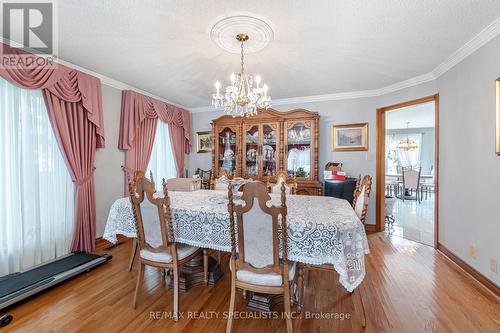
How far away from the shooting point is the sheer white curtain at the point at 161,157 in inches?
159

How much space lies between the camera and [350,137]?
152 inches

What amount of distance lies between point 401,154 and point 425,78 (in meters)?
6.02

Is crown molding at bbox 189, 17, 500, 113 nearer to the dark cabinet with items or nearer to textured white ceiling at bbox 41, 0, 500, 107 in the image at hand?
textured white ceiling at bbox 41, 0, 500, 107

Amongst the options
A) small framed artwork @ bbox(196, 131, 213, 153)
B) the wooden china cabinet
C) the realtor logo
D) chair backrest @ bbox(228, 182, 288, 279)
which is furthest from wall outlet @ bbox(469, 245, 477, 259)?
the realtor logo

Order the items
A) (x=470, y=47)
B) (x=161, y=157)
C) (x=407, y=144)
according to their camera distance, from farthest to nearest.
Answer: (x=407, y=144) < (x=161, y=157) < (x=470, y=47)

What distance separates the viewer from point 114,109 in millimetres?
3277

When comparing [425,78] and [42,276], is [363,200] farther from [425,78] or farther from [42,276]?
[42,276]

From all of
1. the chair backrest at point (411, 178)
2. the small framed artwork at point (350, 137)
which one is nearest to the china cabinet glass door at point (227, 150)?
the small framed artwork at point (350, 137)

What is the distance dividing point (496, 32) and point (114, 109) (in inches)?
172

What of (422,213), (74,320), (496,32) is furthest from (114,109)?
(422,213)

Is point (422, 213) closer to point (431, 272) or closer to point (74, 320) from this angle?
point (431, 272)

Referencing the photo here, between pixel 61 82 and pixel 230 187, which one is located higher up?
pixel 61 82

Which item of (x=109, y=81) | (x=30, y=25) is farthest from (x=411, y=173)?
(x=30, y=25)

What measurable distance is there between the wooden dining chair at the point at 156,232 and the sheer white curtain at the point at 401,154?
Result: 820 centimetres
